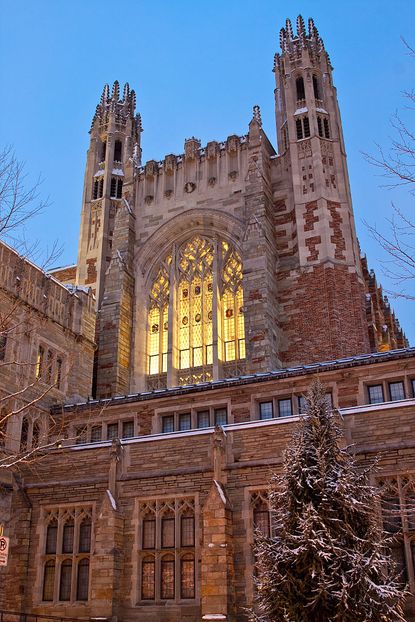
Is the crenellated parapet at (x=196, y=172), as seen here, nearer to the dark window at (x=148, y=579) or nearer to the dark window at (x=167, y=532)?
the dark window at (x=167, y=532)

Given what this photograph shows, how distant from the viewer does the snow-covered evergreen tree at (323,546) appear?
1164cm

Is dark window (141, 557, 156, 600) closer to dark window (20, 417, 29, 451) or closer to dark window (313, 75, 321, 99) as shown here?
dark window (20, 417, 29, 451)

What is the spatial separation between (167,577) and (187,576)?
577mm

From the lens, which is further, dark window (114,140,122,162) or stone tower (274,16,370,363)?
dark window (114,140,122,162)

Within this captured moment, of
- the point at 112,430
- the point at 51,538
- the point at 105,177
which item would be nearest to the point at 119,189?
the point at 105,177

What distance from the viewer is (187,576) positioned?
17.2 m

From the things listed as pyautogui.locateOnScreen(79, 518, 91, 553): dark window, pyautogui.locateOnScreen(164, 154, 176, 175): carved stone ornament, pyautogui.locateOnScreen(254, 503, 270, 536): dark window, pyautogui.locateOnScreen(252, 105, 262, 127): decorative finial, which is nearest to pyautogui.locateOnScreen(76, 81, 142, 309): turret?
pyautogui.locateOnScreen(164, 154, 176, 175): carved stone ornament

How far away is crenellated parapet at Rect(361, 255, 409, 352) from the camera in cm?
3241

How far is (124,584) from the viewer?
17516 millimetres

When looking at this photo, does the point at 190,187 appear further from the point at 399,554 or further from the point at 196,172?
the point at 399,554

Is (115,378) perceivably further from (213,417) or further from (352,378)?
(352,378)

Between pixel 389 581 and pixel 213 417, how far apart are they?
1074 centimetres

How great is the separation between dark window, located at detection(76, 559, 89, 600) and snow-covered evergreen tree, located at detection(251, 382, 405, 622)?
23.2 feet

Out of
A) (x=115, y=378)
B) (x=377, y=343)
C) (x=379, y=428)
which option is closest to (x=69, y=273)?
(x=115, y=378)
